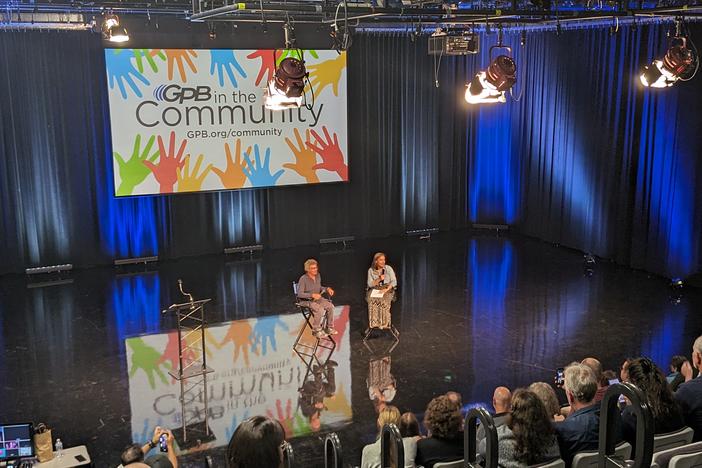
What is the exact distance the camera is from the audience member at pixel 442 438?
394cm

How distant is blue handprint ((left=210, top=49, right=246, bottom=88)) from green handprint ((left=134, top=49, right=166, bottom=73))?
0.71m

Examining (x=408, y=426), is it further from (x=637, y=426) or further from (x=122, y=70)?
(x=122, y=70)

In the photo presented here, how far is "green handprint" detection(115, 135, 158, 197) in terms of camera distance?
11.0 metres

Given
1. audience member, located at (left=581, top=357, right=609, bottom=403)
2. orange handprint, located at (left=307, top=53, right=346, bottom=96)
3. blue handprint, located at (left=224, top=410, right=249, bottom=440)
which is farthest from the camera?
orange handprint, located at (left=307, top=53, right=346, bottom=96)

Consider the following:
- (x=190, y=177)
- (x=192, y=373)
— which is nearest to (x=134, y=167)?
(x=190, y=177)

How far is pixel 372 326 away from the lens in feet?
27.0

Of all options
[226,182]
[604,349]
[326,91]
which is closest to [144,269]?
[226,182]

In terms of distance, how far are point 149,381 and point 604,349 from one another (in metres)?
4.46

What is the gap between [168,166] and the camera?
37.1 ft

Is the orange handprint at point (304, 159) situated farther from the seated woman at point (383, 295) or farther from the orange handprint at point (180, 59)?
the seated woman at point (383, 295)

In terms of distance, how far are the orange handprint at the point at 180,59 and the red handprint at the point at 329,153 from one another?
2142 millimetres

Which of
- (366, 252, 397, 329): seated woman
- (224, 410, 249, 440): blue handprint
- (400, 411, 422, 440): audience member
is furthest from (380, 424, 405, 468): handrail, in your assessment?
(366, 252, 397, 329): seated woman

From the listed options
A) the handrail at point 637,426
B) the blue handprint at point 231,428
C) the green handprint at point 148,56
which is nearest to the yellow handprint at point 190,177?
the green handprint at point 148,56

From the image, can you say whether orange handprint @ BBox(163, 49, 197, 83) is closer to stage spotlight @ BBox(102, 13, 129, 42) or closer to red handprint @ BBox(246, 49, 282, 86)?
red handprint @ BBox(246, 49, 282, 86)
